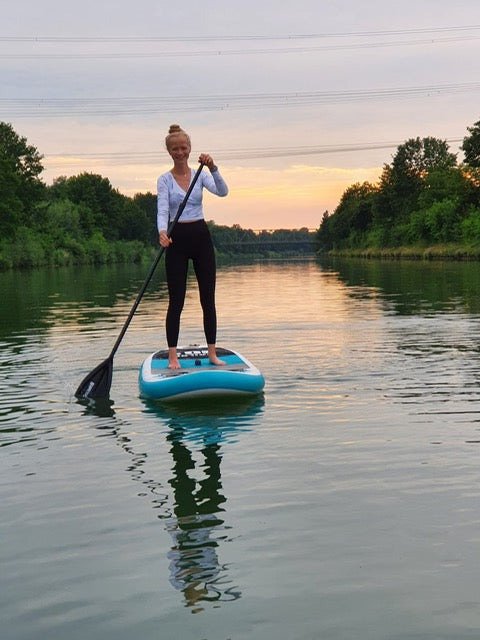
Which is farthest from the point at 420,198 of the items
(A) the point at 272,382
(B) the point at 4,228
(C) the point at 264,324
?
(A) the point at 272,382

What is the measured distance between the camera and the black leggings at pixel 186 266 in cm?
923

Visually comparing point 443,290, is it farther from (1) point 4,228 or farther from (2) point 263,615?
(1) point 4,228

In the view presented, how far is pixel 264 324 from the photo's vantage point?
56.5ft

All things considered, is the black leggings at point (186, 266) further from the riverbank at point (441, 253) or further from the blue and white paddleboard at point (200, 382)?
the riverbank at point (441, 253)

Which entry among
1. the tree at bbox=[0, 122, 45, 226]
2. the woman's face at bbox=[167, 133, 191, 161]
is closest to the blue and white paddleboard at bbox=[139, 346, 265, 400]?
the woman's face at bbox=[167, 133, 191, 161]

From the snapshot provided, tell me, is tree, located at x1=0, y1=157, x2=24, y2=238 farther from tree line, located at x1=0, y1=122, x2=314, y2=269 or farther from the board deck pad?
the board deck pad

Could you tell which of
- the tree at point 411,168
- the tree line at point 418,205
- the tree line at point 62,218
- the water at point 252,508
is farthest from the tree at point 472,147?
the water at point 252,508

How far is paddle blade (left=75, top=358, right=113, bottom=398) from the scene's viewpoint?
912 centimetres

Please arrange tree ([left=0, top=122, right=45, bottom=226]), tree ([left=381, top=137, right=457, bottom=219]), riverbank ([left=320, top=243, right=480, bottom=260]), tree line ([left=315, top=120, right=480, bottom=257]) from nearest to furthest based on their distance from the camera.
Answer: riverbank ([left=320, top=243, right=480, bottom=260]) < tree line ([left=315, top=120, right=480, bottom=257]) < tree ([left=0, top=122, right=45, bottom=226]) < tree ([left=381, top=137, right=457, bottom=219])

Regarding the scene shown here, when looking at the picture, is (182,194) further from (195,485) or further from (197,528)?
(197,528)

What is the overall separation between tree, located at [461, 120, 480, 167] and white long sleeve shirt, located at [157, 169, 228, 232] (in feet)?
240

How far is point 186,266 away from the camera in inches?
365

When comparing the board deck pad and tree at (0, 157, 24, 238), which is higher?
tree at (0, 157, 24, 238)

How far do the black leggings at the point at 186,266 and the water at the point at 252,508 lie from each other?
3.24 ft
